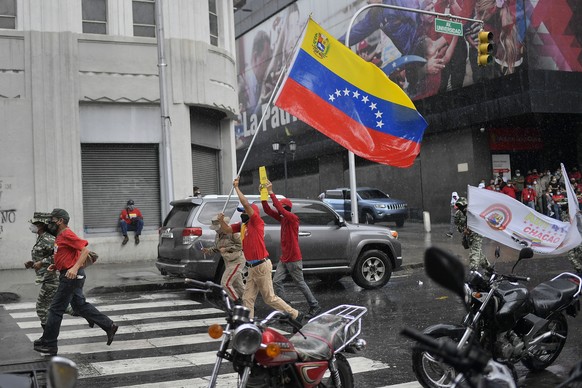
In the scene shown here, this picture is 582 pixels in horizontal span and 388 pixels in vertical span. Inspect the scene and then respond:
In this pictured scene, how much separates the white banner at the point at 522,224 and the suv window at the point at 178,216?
6.45 meters

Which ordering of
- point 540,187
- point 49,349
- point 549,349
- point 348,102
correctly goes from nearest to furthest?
point 549,349
point 49,349
point 348,102
point 540,187

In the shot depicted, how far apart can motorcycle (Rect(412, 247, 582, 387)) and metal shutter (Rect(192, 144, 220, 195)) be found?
15.9m

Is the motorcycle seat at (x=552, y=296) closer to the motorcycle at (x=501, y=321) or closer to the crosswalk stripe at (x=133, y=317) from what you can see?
the motorcycle at (x=501, y=321)

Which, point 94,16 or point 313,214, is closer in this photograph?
point 313,214

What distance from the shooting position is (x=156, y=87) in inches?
776

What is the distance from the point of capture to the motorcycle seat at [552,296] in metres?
6.37

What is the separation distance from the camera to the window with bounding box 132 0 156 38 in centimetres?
1997

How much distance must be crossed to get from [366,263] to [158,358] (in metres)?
6.60

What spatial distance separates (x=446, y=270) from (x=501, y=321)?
387 centimetres

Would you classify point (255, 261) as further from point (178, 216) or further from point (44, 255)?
point (178, 216)

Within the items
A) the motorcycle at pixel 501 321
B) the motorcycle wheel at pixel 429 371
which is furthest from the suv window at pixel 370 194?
the motorcycle wheel at pixel 429 371

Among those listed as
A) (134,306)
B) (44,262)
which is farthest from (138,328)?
(134,306)

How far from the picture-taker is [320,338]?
480 centimetres

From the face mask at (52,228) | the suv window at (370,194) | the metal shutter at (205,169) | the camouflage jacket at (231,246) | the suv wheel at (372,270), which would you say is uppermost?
the metal shutter at (205,169)
